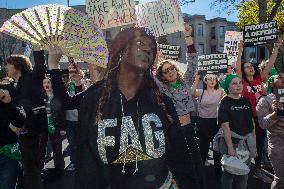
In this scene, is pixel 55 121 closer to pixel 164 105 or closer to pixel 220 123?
pixel 220 123

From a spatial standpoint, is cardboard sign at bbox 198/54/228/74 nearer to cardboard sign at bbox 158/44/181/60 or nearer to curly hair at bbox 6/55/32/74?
cardboard sign at bbox 158/44/181/60

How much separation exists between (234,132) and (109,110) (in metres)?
3.03

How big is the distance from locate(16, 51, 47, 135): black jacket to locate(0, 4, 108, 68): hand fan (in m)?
0.53

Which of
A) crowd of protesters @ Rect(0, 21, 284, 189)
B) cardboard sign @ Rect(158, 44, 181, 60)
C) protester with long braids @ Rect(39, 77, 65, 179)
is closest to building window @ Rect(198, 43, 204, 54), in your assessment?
cardboard sign @ Rect(158, 44, 181, 60)

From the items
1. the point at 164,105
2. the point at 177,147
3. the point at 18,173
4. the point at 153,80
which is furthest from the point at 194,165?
the point at 18,173

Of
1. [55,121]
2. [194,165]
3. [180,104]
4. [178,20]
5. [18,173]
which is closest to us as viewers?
[194,165]

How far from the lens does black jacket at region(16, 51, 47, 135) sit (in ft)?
12.4

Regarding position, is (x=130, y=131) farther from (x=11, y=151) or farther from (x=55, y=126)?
(x=55, y=126)

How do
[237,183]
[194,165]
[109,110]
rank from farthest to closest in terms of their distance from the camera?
[237,183] → [194,165] → [109,110]

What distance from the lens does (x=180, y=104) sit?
520cm

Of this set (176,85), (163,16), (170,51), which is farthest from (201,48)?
(176,85)

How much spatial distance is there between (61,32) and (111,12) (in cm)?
317

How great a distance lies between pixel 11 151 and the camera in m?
3.74

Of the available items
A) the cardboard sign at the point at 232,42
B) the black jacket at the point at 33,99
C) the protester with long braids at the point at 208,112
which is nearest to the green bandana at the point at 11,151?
the black jacket at the point at 33,99
